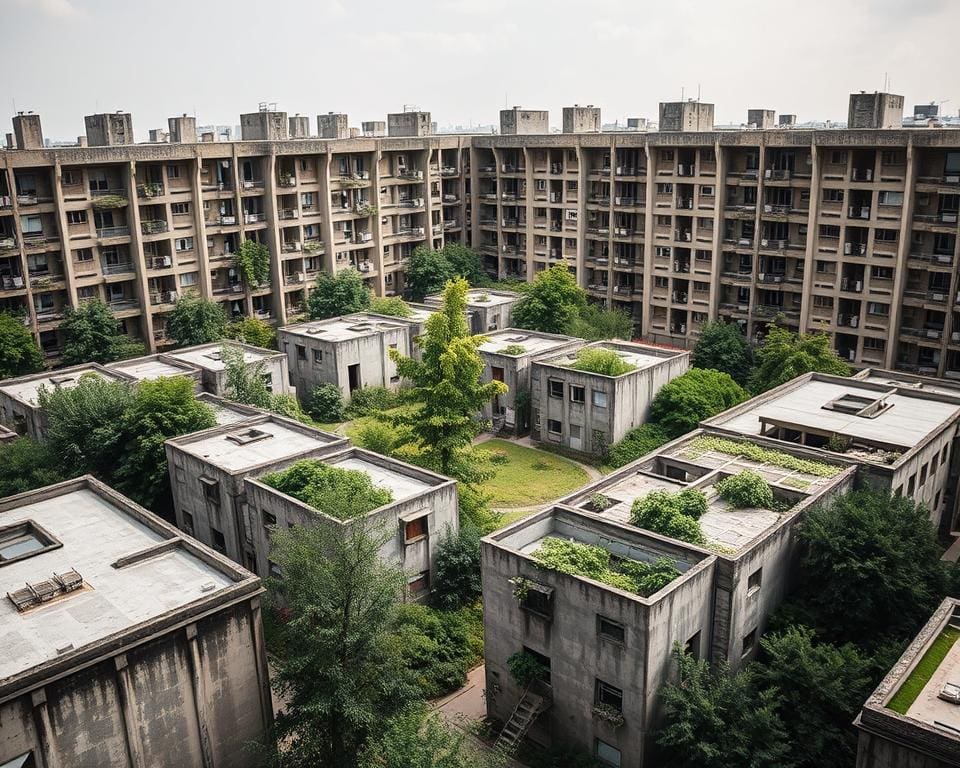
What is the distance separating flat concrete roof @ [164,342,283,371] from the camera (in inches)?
→ 2395

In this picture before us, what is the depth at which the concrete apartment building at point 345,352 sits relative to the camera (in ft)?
217

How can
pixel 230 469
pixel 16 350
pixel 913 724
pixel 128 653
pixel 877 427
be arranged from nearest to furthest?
pixel 913 724, pixel 128 653, pixel 230 469, pixel 877 427, pixel 16 350

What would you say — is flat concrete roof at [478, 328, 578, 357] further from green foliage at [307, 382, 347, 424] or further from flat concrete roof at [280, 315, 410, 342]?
green foliage at [307, 382, 347, 424]

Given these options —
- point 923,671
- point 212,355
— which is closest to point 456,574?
point 923,671

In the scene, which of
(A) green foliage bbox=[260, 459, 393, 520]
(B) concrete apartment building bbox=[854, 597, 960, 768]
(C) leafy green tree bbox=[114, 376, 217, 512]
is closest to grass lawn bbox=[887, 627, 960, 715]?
(B) concrete apartment building bbox=[854, 597, 960, 768]

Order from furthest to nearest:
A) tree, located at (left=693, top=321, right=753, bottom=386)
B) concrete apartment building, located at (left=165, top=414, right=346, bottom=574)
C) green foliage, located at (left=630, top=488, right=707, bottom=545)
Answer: tree, located at (left=693, top=321, right=753, bottom=386), concrete apartment building, located at (left=165, top=414, right=346, bottom=574), green foliage, located at (left=630, top=488, right=707, bottom=545)

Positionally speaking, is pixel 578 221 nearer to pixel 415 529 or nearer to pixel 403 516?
pixel 415 529

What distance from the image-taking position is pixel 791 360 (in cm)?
5644

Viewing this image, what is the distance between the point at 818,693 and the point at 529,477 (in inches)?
1145

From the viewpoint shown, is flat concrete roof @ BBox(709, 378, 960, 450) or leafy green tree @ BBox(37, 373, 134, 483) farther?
Result: leafy green tree @ BBox(37, 373, 134, 483)

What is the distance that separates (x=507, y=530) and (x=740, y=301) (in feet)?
165

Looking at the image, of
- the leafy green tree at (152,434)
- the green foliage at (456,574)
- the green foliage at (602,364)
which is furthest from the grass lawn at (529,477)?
the leafy green tree at (152,434)

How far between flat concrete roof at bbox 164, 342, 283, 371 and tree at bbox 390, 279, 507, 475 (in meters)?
17.3

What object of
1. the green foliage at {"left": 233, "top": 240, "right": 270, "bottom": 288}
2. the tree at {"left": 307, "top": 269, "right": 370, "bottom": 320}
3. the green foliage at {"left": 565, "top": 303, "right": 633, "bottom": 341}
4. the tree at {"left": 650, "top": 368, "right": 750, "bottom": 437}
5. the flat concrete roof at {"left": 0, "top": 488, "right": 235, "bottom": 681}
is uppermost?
the green foliage at {"left": 233, "top": 240, "right": 270, "bottom": 288}
